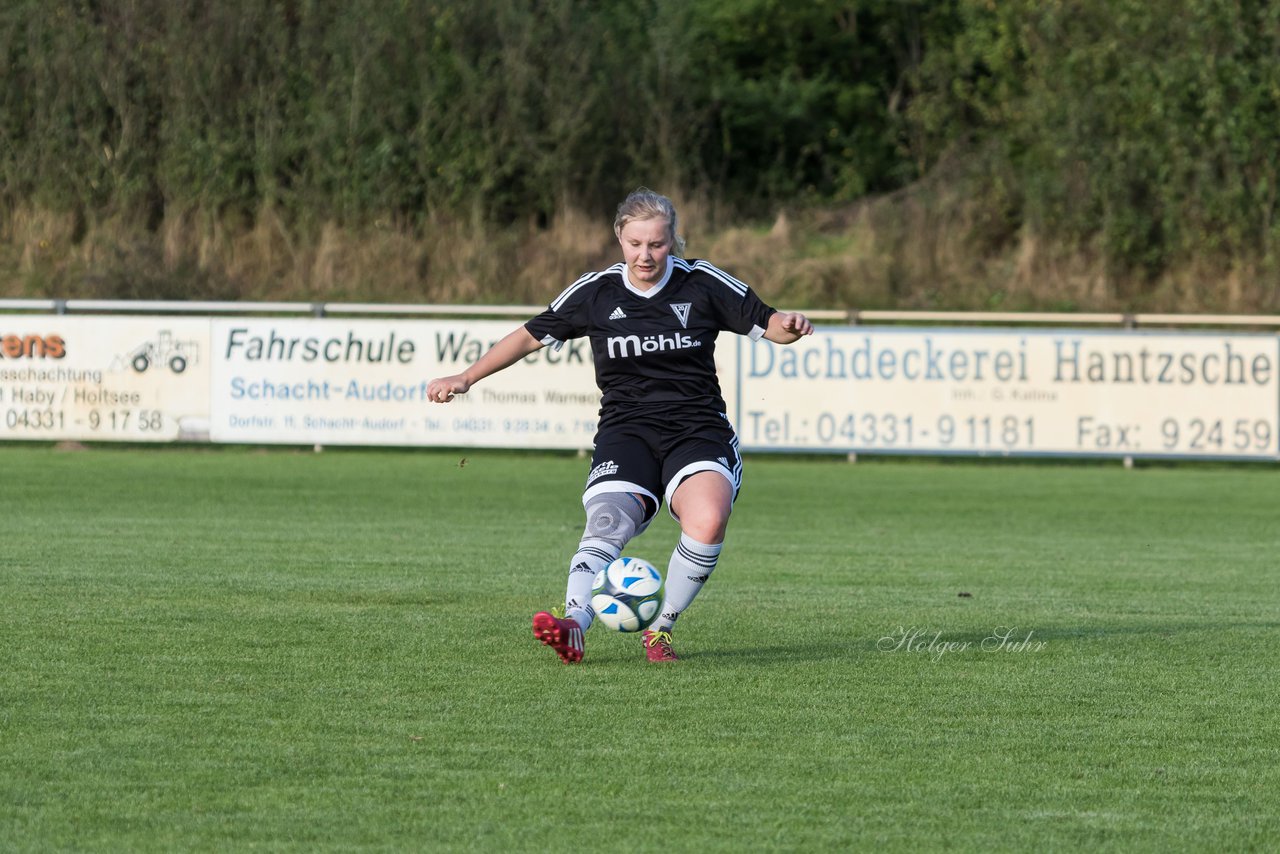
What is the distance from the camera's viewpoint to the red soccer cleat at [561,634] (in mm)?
6277

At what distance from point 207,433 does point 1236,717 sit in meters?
14.4

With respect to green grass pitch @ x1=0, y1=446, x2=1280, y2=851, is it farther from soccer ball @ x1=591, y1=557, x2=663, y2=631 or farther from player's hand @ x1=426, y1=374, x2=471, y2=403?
player's hand @ x1=426, y1=374, x2=471, y2=403

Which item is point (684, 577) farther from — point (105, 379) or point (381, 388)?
point (105, 379)

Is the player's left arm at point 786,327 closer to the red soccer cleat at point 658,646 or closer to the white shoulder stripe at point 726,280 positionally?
the white shoulder stripe at point 726,280

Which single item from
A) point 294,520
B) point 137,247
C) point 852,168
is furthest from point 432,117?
point 294,520

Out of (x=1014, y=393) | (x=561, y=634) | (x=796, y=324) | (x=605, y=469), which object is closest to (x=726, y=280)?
(x=796, y=324)

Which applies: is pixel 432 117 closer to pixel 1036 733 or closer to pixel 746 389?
pixel 746 389

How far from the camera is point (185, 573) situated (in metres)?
9.16

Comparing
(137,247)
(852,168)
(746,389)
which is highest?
(852,168)

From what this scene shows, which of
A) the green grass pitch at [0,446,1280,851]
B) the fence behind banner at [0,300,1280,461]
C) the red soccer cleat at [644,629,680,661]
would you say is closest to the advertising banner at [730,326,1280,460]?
the fence behind banner at [0,300,1280,461]
